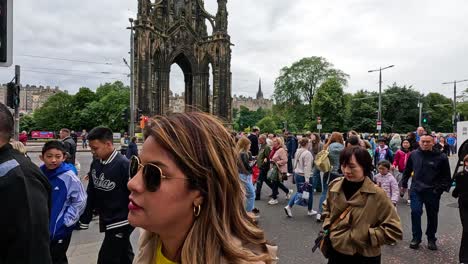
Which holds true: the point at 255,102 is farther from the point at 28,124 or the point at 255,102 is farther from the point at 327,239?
the point at 327,239

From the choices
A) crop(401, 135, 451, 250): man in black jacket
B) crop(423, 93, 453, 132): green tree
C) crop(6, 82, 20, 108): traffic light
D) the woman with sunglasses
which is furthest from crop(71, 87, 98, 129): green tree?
the woman with sunglasses

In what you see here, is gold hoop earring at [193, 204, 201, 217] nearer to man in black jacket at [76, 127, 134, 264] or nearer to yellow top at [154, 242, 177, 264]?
yellow top at [154, 242, 177, 264]

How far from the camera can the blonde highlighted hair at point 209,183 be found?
48.3 inches

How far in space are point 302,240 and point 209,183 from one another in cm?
534

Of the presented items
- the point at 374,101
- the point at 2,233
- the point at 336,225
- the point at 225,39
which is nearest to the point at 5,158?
the point at 2,233

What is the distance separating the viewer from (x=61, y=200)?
143 inches

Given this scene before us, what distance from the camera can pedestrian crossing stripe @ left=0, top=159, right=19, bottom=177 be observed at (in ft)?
6.76

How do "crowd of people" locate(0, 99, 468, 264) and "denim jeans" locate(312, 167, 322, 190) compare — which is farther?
"denim jeans" locate(312, 167, 322, 190)

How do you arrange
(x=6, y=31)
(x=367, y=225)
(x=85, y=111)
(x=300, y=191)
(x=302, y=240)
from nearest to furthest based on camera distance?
1. (x=367, y=225)
2. (x=6, y=31)
3. (x=302, y=240)
4. (x=300, y=191)
5. (x=85, y=111)

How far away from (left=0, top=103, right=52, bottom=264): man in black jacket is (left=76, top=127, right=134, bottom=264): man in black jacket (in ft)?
5.97

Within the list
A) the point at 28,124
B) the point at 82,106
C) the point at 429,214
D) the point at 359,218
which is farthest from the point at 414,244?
the point at 28,124

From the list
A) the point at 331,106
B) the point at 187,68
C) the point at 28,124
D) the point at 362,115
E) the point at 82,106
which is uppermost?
the point at 187,68

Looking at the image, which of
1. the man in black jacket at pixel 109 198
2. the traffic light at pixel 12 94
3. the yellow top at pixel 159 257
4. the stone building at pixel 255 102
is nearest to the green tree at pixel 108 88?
the traffic light at pixel 12 94

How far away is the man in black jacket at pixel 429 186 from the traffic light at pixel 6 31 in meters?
6.23
